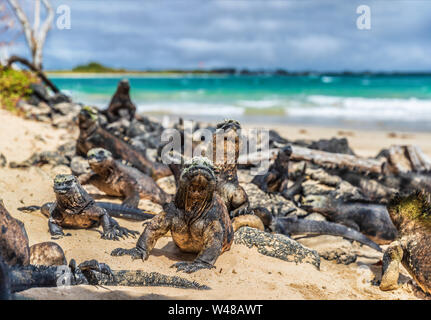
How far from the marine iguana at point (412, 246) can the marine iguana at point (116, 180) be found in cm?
350

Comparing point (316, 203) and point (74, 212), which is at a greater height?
point (74, 212)

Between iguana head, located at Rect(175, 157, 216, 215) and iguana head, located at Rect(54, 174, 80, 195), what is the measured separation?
4.46ft

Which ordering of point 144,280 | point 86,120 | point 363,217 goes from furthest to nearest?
point 86,120, point 363,217, point 144,280

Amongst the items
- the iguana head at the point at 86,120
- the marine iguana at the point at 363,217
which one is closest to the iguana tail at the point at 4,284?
the marine iguana at the point at 363,217

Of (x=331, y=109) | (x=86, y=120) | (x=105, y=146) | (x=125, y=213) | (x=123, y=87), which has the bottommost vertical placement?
(x=125, y=213)

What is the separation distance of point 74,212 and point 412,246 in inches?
144

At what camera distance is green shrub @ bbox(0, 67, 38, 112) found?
11.7 meters

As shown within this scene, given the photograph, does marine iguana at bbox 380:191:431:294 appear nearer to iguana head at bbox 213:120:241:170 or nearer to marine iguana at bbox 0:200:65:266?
iguana head at bbox 213:120:241:170

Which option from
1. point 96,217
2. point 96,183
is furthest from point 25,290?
point 96,183

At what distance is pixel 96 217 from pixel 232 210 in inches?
64.5

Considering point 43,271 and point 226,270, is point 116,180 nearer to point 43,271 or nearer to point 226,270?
point 226,270

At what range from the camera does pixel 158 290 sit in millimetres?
3186

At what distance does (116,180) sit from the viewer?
6805 millimetres

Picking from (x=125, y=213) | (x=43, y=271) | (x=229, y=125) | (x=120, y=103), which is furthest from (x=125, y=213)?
(x=120, y=103)
